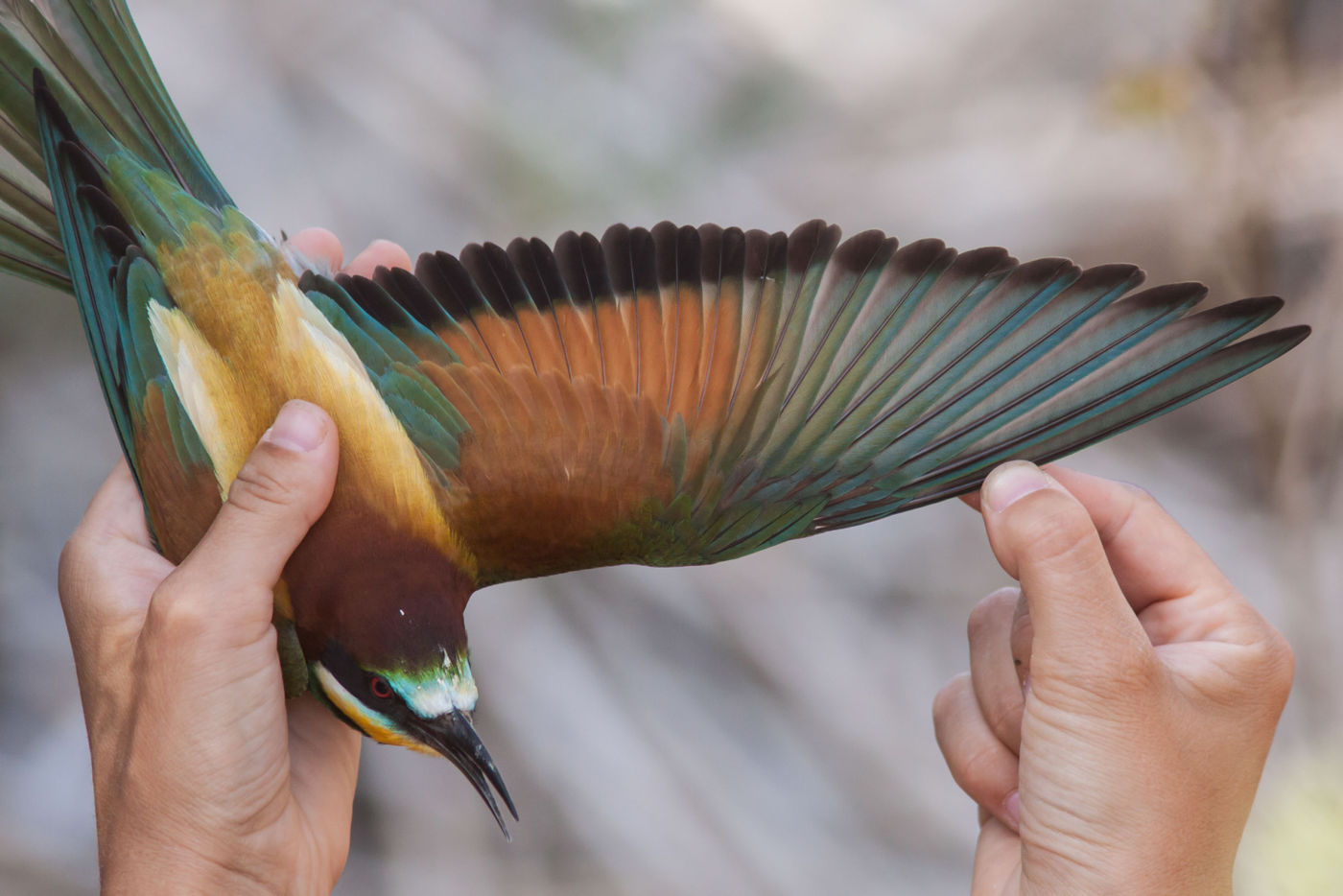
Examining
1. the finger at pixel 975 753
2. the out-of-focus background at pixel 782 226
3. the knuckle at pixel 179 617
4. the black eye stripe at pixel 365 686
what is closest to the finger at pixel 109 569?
the knuckle at pixel 179 617

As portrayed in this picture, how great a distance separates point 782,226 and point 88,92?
5.74ft

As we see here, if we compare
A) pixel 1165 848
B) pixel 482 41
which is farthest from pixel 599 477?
pixel 482 41

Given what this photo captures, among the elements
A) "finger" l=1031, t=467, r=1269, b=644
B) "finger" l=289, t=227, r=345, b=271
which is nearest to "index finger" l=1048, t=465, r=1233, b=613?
"finger" l=1031, t=467, r=1269, b=644

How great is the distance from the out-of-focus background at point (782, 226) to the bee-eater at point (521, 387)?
1.09 metres

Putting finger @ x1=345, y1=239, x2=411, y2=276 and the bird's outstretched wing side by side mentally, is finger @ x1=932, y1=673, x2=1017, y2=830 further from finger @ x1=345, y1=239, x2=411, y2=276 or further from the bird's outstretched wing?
finger @ x1=345, y1=239, x2=411, y2=276

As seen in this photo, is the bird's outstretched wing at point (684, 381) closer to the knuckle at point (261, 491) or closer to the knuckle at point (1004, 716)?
the knuckle at point (261, 491)

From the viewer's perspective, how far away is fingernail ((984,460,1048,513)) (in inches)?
55.8

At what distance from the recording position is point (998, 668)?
6.17 ft

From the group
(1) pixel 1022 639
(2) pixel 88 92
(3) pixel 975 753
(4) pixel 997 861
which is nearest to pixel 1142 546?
(1) pixel 1022 639

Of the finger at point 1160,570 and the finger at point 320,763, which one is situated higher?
the finger at point 1160,570

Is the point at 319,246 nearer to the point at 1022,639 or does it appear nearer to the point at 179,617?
the point at 179,617

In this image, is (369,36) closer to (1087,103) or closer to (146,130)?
(146,130)

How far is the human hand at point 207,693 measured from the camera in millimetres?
1451

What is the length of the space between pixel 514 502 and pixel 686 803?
1514mm
